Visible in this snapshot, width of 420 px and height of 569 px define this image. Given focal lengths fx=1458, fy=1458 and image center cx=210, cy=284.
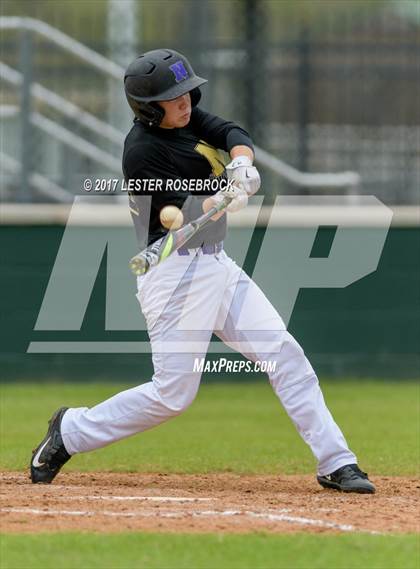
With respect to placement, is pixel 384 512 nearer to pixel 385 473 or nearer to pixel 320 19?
pixel 385 473

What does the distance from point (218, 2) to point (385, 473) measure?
5608 millimetres

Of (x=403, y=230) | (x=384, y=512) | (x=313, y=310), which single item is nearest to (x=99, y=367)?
(x=313, y=310)

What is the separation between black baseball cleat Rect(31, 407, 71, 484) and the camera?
7.30 metres

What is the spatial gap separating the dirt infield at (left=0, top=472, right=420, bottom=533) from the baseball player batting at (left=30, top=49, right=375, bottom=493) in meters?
0.31

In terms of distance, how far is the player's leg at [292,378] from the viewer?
711 centimetres

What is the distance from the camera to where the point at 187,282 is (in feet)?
23.3

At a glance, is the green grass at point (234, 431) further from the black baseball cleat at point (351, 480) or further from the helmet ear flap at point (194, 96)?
the helmet ear flap at point (194, 96)

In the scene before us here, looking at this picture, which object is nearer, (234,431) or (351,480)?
(351,480)

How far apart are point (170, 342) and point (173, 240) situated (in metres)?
0.51

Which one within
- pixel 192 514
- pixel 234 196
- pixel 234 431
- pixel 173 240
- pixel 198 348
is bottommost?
pixel 234 431

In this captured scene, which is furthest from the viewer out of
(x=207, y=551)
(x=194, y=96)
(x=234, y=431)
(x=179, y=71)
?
(x=234, y=431)

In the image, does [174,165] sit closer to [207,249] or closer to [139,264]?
[207,249]

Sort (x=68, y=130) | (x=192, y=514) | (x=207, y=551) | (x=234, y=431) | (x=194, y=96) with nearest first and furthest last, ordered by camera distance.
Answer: (x=207, y=551)
(x=192, y=514)
(x=194, y=96)
(x=234, y=431)
(x=68, y=130)

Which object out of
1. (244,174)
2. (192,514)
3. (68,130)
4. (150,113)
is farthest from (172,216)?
(68,130)
